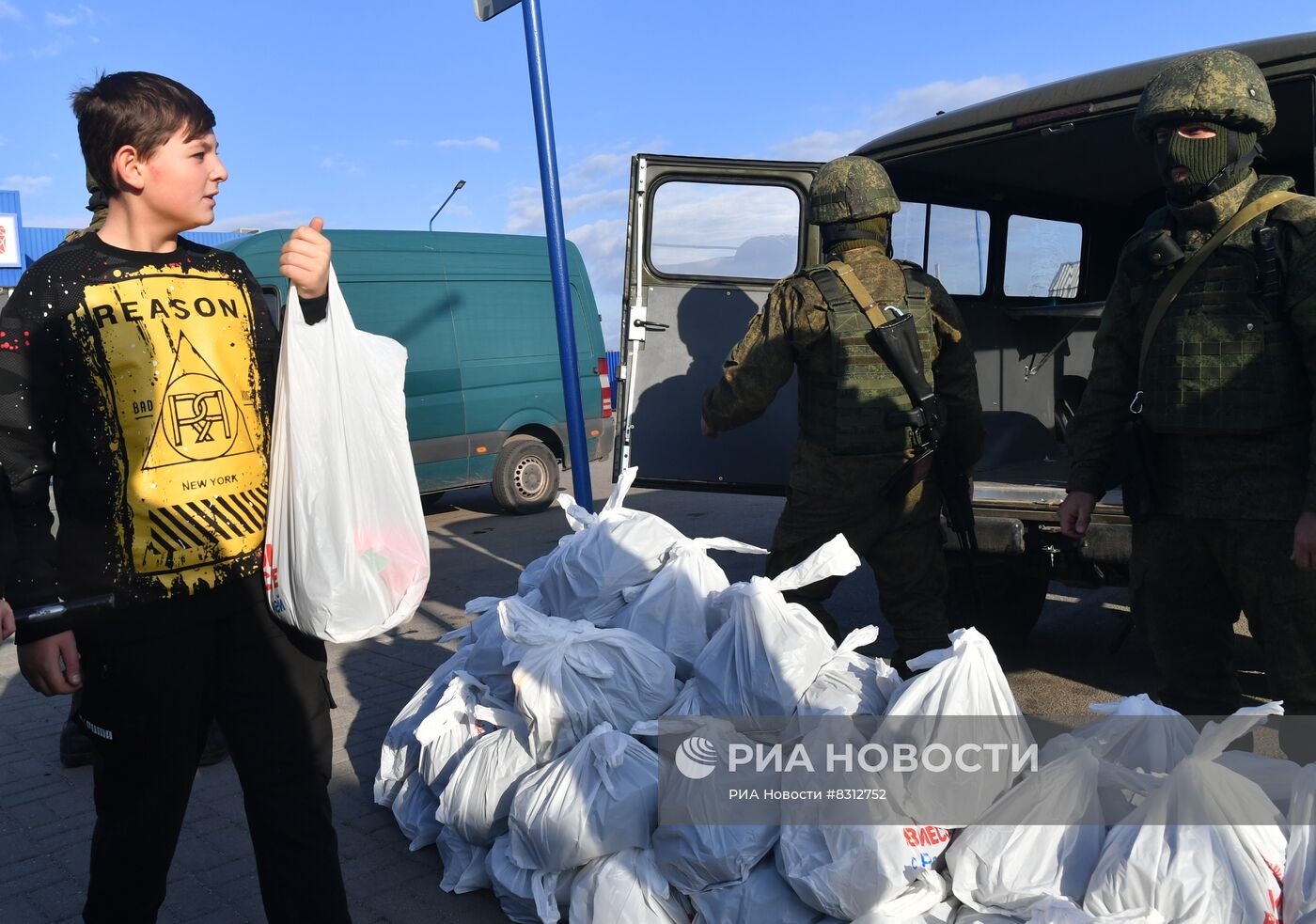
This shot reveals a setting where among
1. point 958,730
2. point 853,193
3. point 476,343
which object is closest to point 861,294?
point 853,193

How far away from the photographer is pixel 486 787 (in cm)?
293

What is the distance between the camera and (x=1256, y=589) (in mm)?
2740

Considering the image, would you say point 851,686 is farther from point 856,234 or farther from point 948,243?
point 948,243

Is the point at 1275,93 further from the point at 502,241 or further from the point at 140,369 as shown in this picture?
the point at 502,241

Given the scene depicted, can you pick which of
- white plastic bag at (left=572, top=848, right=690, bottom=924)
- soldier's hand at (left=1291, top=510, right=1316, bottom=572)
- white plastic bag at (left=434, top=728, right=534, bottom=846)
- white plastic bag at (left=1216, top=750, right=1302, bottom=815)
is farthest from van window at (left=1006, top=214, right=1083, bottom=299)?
white plastic bag at (left=572, top=848, right=690, bottom=924)

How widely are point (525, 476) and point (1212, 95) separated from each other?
774 cm

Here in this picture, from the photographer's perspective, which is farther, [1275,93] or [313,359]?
[1275,93]

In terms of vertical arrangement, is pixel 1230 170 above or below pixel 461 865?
above

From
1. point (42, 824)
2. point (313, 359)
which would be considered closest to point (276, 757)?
point (313, 359)

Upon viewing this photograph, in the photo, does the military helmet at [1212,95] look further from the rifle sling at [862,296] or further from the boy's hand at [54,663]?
the boy's hand at [54,663]

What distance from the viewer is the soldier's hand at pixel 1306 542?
2545mm

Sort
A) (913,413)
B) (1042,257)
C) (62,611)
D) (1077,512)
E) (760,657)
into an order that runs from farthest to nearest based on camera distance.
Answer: (1042,257) → (913,413) → (1077,512) → (760,657) → (62,611)

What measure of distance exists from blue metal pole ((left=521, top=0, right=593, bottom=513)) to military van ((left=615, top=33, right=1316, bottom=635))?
0.23 metres

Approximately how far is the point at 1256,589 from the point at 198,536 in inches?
100
